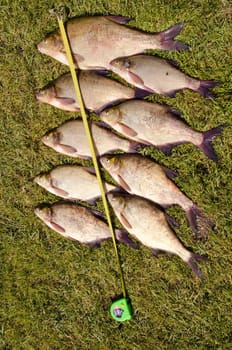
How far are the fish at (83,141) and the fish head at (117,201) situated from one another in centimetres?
41

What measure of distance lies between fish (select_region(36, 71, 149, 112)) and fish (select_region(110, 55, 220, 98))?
14 centimetres

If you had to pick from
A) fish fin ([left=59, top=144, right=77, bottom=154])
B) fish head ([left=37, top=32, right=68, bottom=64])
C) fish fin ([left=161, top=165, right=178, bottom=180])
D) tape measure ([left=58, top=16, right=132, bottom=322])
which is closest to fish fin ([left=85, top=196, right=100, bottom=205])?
tape measure ([left=58, top=16, right=132, bottom=322])

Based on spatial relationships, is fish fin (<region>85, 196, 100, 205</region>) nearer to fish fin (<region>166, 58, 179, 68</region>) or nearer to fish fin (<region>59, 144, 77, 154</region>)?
fish fin (<region>59, 144, 77, 154</region>)

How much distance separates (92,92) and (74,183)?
Answer: 849 mm

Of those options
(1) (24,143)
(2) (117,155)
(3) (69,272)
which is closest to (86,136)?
(2) (117,155)

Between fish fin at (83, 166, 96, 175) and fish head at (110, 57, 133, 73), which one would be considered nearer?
fish head at (110, 57, 133, 73)

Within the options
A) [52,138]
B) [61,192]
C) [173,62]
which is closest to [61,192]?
[61,192]

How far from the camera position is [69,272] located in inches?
186

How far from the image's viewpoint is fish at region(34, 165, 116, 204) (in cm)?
446

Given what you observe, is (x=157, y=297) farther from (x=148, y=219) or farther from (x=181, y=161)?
(x=181, y=161)

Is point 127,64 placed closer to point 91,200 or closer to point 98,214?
point 91,200

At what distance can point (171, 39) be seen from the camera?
4312 millimetres

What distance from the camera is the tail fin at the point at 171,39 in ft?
14.1

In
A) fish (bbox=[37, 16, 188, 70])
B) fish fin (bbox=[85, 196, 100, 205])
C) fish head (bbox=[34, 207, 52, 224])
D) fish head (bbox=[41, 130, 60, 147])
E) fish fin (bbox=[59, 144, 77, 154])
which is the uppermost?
fish (bbox=[37, 16, 188, 70])
